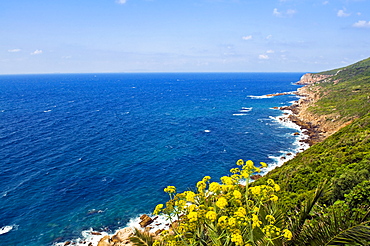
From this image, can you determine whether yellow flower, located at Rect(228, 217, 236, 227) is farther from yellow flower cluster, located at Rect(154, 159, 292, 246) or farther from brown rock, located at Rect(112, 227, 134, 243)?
brown rock, located at Rect(112, 227, 134, 243)

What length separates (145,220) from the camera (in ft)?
115

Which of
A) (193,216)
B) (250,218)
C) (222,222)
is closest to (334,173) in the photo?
(250,218)

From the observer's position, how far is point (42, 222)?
3506 cm

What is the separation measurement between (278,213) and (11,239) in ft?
122

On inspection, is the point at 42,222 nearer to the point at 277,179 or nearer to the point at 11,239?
the point at 11,239

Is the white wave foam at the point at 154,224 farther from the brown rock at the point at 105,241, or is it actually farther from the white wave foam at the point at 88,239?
the white wave foam at the point at 88,239

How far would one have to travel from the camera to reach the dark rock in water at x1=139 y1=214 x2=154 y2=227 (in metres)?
34.6

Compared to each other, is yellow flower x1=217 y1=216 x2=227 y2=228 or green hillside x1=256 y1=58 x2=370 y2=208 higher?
yellow flower x1=217 y1=216 x2=227 y2=228

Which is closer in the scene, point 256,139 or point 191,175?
point 191,175

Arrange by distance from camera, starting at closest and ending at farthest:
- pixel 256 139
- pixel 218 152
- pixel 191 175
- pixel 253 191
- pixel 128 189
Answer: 1. pixel 253 191
2. pixel 128 189
3. pixel 191 175
4. pixel 218 152
5. pixel 256 139

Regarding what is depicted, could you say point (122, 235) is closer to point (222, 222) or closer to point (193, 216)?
point (193, 216)

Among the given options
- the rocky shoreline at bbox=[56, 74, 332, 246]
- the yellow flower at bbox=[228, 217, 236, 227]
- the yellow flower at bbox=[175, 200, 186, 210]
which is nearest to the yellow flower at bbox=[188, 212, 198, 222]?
the yellow flower at bbox=[175, 200, 186, 210]

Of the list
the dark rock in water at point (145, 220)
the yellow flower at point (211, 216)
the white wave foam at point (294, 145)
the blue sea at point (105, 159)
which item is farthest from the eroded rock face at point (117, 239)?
the white wave foam at point (294, 145)

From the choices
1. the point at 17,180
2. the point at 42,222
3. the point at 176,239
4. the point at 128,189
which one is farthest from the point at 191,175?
the point at 176,239
